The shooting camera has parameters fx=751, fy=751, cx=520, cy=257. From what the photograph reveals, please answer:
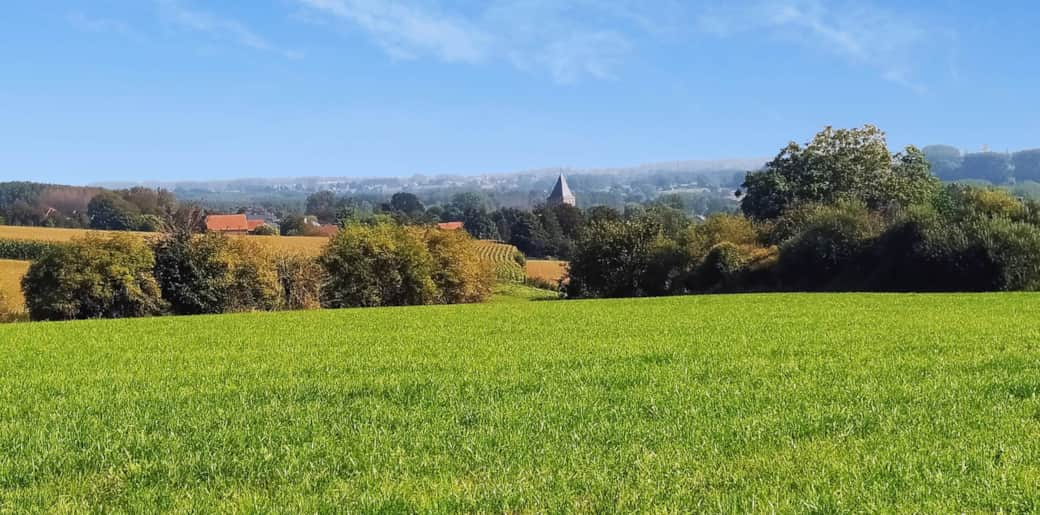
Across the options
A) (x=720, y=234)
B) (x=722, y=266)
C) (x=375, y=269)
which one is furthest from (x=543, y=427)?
(x=720, y=234)

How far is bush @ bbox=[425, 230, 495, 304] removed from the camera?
50.9 metres

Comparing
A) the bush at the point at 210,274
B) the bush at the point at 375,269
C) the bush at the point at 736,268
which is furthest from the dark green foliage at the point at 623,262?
the bush at the point at 210,274

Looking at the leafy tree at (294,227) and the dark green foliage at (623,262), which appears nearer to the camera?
the dark green foliage at (623,262)

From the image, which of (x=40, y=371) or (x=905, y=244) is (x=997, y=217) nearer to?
(x=905, y=244)

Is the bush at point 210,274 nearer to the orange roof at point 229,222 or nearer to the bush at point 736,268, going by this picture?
the bush at point 736,268

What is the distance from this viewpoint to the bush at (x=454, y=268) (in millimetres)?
50938

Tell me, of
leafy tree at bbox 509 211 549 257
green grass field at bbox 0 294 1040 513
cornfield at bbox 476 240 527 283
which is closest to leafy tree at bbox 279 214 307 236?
leafy tree at bbox 509 211 549 257

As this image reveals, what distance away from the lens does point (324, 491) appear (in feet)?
19.2

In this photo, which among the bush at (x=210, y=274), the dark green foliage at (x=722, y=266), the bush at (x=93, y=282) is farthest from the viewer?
the dark green foliage at (x=722, y=266)

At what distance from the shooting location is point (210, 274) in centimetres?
4250

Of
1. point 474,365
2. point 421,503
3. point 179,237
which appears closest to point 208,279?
point 179,237

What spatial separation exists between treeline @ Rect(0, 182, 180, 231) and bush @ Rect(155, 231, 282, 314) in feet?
234

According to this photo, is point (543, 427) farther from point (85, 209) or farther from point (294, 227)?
point (85, 209)

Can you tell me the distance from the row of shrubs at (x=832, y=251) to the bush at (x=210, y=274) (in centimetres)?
2866
